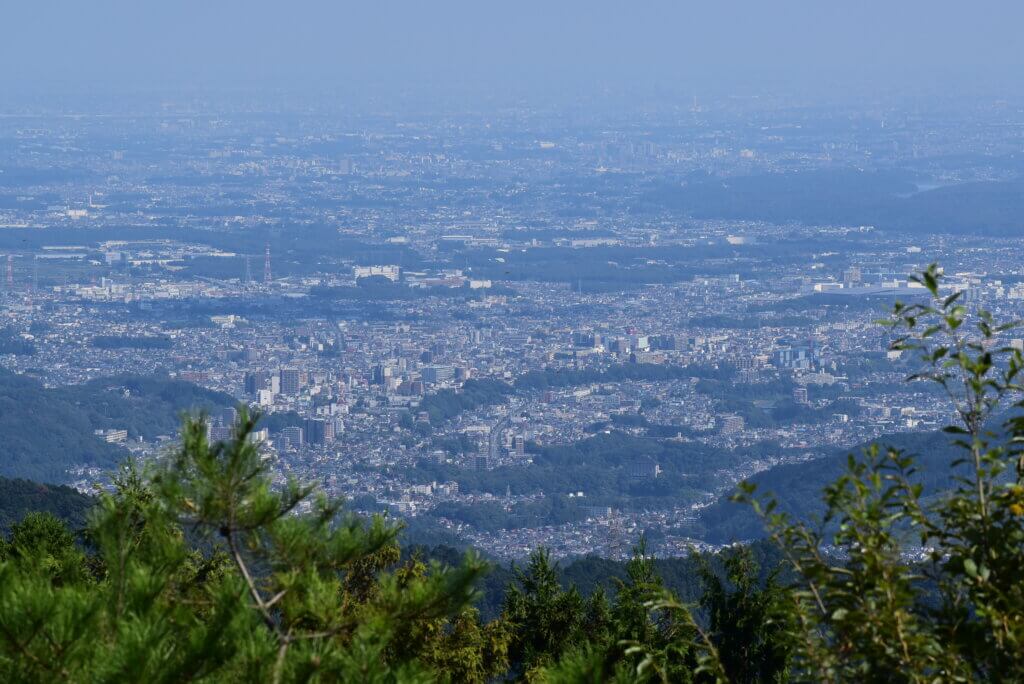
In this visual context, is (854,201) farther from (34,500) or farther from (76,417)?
(34,500)

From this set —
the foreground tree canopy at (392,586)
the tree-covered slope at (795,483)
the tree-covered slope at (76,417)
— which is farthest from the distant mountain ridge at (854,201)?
the foreground tree canopy at (392,586)

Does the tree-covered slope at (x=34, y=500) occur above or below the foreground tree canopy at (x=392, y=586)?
below

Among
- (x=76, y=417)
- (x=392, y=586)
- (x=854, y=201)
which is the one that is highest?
(x=392, y=586)

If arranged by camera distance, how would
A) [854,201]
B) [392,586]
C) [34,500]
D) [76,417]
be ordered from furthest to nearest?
[854,201], [76,417], [34,500], [392,586]

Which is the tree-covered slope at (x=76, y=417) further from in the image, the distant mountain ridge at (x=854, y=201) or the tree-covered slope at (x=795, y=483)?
the distant mountain ridge at (x=854, y=201)

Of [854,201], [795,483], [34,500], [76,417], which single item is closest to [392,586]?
[34,500]

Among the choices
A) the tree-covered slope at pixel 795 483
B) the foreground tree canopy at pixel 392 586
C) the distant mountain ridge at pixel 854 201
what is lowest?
the distant mountain ridge at pixel 854 201

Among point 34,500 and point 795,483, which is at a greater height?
point 34,500

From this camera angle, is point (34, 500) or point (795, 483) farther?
point (795, 483)

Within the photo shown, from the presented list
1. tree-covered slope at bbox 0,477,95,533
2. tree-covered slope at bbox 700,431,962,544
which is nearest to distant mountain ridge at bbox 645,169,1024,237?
tree-covered slope at bbox 700,431,962,544

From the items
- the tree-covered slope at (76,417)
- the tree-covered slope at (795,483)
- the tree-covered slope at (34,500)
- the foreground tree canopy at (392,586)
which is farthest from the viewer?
the tree-covered slope at (76,417)

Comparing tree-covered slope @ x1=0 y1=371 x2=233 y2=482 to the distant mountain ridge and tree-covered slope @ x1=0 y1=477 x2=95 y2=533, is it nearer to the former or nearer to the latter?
tree-covered slope @ x1=0 y1=477 x2=95 y2=533

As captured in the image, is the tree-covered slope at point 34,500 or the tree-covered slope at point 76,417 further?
the tree-covered slope at point 76,417

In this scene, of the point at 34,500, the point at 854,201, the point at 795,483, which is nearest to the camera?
the point at 34,500
